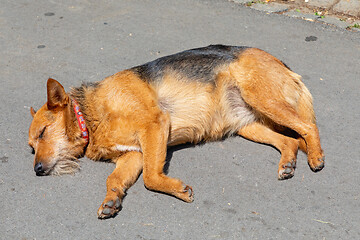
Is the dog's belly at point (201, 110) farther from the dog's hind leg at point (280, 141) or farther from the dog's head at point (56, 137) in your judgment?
the dog's head at point (56, 137)

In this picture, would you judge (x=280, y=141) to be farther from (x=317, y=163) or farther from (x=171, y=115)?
(x=171, y=115)

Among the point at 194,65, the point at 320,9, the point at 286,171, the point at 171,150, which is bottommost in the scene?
the point at 171,150

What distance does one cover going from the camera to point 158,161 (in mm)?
4277

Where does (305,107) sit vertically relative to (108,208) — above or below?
above

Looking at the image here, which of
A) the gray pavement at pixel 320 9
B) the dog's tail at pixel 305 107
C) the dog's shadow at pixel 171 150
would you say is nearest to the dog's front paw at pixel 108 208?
the dog's shadow at pixel 171 150

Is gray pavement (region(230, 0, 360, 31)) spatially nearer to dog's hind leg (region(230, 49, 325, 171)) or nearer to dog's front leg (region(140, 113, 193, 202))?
dog's hind leg (region(230, 49, 325, 171))

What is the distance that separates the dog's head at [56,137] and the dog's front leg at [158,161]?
78 cm

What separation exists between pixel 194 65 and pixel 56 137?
1720mm

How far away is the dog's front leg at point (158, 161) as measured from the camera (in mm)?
4062

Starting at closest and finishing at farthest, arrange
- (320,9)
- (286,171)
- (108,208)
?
(108,208), (286,171), (320,9)

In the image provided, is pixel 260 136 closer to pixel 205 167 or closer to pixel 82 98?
pixel 205 167

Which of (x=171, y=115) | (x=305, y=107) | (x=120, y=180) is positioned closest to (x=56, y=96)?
(x=120, y=180)

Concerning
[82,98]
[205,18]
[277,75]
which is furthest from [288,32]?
[82,98]

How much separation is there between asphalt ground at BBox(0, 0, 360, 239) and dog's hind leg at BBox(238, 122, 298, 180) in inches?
3.2
